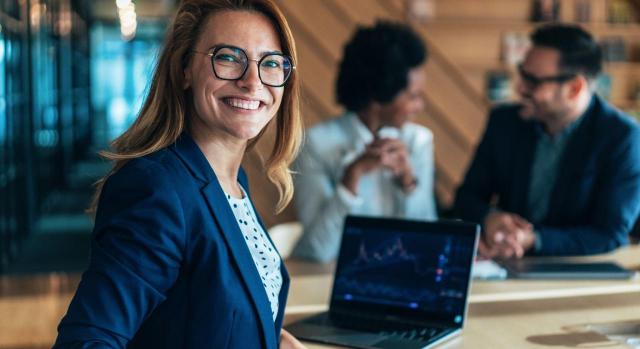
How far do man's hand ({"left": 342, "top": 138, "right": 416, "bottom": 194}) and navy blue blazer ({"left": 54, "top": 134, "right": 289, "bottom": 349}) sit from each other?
151 centimetres

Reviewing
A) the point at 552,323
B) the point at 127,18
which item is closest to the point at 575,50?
the point at 552,323

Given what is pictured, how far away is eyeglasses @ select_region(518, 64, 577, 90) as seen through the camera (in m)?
3.00

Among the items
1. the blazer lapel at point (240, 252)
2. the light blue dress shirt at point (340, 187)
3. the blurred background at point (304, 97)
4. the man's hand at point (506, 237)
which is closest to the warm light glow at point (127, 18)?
the blurred background at point (304, 97)

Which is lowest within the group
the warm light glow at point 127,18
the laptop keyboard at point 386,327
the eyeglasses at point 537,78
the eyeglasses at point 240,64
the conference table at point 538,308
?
the conference table at point 538,308

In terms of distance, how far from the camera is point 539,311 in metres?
2.12

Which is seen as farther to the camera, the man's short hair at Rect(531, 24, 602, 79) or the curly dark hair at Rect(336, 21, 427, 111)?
the curly dark hair at Rect(336, 21, 427, 111)

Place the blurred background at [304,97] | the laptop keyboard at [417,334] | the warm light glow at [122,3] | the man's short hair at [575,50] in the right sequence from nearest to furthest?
the laptop keyboard at [417,334], the man's short hair at [575,50], the blurred background at [304,97], the warm light glow at [122,3]

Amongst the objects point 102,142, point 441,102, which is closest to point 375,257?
point 441,102

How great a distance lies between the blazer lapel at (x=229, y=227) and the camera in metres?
1.39

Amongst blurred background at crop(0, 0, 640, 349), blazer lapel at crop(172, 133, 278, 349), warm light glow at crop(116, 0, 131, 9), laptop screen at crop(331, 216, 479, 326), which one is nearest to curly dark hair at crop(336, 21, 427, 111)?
blurred background at crop(0, 0, 640, 349)

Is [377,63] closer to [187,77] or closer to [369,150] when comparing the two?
[369,150]

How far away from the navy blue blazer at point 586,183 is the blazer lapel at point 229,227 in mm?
1561

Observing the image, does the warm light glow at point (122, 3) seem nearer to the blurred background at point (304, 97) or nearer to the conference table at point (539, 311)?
the blurred background at point (304, 97)

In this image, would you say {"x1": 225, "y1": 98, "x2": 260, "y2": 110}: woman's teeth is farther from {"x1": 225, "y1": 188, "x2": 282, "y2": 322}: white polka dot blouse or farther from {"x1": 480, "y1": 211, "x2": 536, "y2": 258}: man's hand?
{"x1": 480, "y1": 211, "x2": 536, "y2": 258}: man's hand
